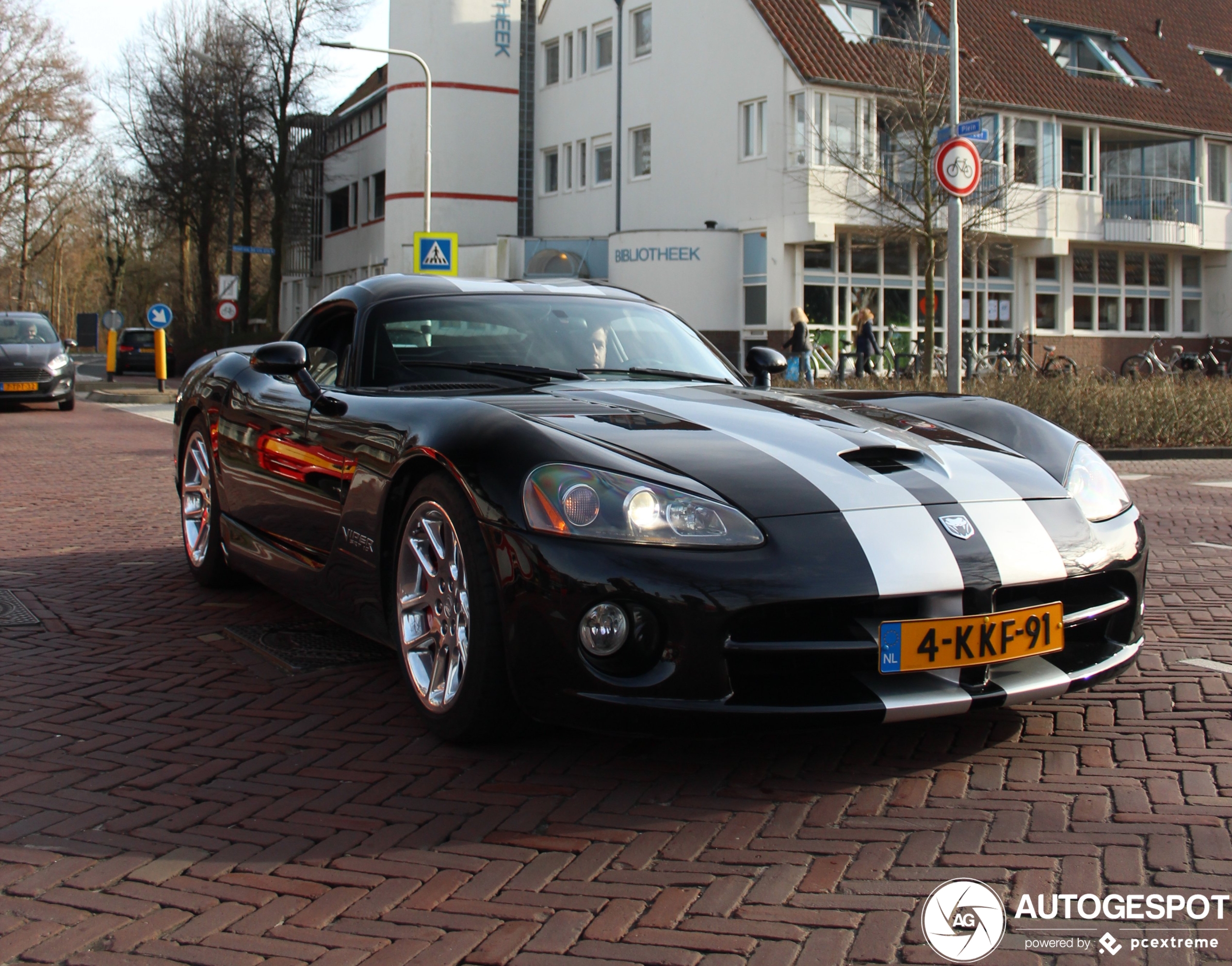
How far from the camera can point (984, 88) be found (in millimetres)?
31109

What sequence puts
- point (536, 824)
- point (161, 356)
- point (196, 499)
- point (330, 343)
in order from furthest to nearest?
1. point (161, 356)
2. point (196, 499)
3. point (330, 343)
4. point (536, 824)

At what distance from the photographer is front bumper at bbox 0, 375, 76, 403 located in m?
Result: 21.5

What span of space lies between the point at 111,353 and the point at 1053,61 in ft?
83.4

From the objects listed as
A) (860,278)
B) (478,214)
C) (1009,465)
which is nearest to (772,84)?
(860,278)

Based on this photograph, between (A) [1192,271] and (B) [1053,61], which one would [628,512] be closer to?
A: (B) [1053,61]

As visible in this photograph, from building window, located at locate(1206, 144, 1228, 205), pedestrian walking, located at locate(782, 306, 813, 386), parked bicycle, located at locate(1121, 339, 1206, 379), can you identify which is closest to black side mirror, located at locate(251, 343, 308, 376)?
pedestrian walking, located at locate(782, 306, 813, 386)

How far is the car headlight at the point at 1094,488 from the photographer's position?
375 cm

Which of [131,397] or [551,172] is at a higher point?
[551,172]

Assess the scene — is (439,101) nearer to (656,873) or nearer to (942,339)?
(942,339)

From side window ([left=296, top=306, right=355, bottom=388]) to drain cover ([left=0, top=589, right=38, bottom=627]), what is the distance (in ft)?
5.30

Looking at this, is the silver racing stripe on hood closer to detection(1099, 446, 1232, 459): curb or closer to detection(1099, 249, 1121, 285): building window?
detection(1099, 446, 1232, 459): curb

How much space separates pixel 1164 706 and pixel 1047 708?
0.38m
